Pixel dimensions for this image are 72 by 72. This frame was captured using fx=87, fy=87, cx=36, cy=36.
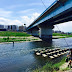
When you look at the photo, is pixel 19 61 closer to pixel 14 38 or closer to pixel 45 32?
pixel 14 38

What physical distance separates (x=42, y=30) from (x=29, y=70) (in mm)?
58600

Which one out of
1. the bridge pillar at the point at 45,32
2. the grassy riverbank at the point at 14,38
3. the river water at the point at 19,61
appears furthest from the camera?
the bridge pillar at the point at 45,32

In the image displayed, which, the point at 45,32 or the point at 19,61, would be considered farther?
the point at 45,32

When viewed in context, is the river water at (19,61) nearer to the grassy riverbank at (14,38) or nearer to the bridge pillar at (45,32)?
the grassy riverbank at (14,38)

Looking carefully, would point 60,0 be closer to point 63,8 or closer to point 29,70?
point 63,8

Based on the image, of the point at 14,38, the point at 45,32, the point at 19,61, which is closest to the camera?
the point at 19,61

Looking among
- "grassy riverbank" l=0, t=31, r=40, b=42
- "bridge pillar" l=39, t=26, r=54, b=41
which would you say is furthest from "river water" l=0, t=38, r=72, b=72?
"bridge pillar" l=39, t=26, r=54, b=41

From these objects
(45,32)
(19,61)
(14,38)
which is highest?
(45,32)

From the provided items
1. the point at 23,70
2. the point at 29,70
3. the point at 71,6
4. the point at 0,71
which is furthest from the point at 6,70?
the point at 71,6

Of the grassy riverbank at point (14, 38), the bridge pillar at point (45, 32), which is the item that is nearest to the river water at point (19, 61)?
the grassy riverbank at point (14, 38)

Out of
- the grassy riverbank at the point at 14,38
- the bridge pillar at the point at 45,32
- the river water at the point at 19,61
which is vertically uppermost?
the bridge pillar at the point at 45,32

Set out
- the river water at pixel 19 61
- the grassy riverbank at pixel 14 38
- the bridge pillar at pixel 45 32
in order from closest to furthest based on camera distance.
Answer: the river water at pixel 19 61 < the grassy riverbank at pixel 14 38 < the bridge pillar at pixel 45 32

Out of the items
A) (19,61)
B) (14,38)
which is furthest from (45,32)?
(19,61)

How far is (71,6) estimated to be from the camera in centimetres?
2320
